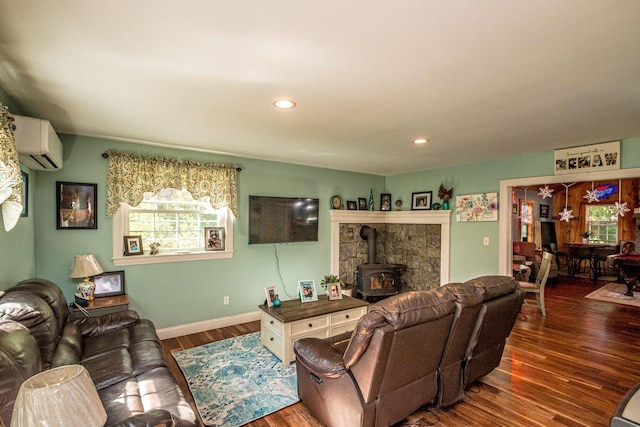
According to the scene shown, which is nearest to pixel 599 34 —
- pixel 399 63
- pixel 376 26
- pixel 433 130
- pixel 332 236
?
pixel 399 63

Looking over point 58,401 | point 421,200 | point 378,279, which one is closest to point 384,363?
point 58,401

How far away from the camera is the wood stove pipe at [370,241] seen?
555 centimetres

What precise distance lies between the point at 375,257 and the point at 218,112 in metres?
3.92

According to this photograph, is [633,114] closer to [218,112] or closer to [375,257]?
[218,112]

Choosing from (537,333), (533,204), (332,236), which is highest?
(533,204)

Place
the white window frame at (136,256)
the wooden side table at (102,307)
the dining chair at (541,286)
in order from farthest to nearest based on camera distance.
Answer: the dining chair at (541,286) < the white window frame at (136,256) < the wooden side table at (102,307)

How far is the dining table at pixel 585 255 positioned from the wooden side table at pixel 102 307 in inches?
378

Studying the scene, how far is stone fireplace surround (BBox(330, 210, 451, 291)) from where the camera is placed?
5066mm

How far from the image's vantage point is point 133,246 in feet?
11.5

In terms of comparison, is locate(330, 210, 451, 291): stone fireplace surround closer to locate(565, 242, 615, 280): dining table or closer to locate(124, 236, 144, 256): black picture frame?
locate(124, 236, 144, 256): black picture frame

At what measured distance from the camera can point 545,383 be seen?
264 cm

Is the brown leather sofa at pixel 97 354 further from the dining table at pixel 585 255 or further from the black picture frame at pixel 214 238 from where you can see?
the dining table at pixel 585 255

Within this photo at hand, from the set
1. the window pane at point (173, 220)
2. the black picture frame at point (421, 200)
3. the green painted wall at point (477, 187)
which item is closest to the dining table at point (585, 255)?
the green painted wall at point (477, 187)

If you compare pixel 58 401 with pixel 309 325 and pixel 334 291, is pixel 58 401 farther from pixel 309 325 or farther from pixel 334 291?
pixel 334 291
